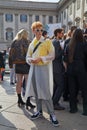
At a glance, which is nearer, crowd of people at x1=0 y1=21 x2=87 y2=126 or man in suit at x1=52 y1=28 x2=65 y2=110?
crowd of people at x1=0 y1=21 x2=87 y2=126

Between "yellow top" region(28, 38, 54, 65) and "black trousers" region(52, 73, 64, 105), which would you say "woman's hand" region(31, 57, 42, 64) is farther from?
"black trousers" region(52, 73, 64, 105)

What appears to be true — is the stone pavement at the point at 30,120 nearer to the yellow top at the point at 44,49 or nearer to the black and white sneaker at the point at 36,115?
the black and white sneaker at the point at 36,115

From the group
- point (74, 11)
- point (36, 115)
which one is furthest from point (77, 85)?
point (74, 11)

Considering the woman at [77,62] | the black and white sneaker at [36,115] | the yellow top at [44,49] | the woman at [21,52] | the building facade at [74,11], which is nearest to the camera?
the yellow top at [44,49]

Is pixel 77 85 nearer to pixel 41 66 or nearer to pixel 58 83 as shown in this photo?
pixel 58 83

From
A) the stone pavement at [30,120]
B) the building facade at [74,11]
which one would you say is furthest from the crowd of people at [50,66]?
the building facade at [74,11]

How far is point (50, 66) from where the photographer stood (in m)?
5.03

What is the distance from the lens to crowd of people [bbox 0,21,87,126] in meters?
4.94

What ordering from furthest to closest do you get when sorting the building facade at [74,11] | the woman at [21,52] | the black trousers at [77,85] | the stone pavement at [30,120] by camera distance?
the building facade at [74,11] < the woman at [21,52] < the black trousers at [77,85] < the stone pavement at [30,120]

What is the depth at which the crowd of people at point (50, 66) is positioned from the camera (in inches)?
194

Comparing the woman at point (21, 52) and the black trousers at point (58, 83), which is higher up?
the woman at point (21, 52)

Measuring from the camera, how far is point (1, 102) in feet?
22.0

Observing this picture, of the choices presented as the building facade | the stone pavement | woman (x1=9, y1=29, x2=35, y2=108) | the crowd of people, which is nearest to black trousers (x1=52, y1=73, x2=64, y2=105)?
the crowd of people

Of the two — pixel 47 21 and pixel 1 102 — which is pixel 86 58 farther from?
pixel 47 21
